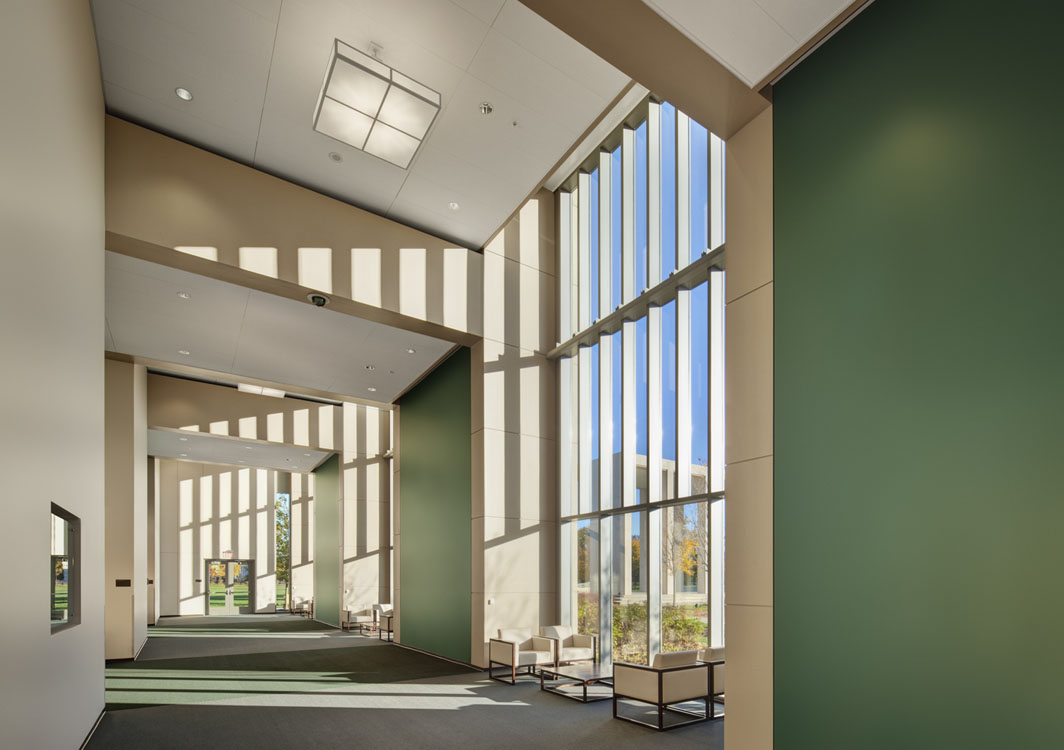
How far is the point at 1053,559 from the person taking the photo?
3.38m

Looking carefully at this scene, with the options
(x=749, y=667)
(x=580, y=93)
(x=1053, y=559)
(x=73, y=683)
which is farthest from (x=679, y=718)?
(x=580, y=93)

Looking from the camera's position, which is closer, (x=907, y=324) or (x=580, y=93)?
(x=907, y=324)

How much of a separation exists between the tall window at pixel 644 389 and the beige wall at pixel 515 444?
0.34m

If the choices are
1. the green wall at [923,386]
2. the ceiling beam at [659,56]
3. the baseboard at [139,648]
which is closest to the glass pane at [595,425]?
the ceiling beam at [659,56]

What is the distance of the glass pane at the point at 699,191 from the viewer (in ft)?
29.9

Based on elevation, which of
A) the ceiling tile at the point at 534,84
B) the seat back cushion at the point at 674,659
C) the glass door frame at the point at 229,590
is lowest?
the glass door frame at the point at 229,590

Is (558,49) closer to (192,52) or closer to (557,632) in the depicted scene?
(192,52)

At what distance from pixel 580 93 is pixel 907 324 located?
5.12m

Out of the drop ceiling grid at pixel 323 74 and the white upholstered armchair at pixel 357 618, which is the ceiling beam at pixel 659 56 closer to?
the drop ceiling grid at pixel 323 74

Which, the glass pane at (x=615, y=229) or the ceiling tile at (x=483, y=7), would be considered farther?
the glass pane at (x=615, y=229)

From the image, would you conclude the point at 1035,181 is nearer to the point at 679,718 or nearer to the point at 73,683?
the point at 679,718

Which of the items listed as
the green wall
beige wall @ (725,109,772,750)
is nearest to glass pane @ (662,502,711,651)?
beige wall @ (725,109,772,750)

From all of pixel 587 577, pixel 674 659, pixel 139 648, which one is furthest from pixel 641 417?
pixel 139 648

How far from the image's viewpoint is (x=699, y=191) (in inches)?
364
